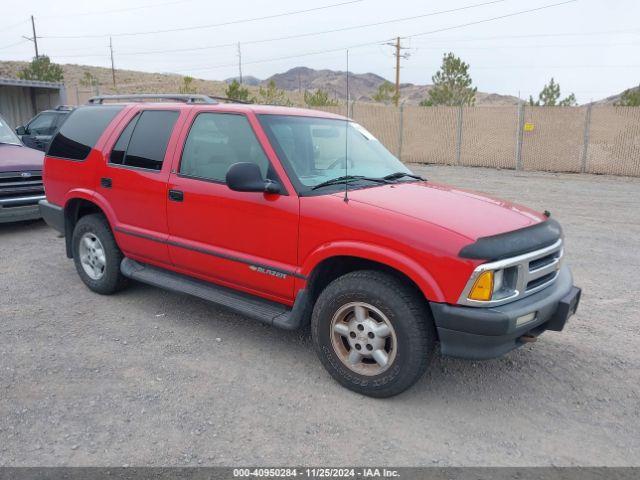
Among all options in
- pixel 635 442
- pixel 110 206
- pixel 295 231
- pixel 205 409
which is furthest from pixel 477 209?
pixel 110 206

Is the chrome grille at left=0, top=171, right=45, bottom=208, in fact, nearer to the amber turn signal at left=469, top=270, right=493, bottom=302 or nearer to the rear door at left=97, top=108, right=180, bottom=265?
the rear door at left=97, top=108, right=180, bottom=265

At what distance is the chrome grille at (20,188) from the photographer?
751 centimetres

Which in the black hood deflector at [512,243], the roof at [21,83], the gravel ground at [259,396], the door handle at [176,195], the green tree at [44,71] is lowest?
the gravel ground at [259,396]

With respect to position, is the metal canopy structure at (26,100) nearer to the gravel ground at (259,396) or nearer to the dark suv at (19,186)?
the dark suv at (19,186)

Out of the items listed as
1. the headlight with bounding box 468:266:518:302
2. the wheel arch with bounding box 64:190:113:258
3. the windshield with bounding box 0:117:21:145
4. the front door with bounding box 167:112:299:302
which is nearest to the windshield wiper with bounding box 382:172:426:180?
the front door with bounding box 167:112:299:302

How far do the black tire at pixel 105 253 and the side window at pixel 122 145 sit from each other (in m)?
0.66

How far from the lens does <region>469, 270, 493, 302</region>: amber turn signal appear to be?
295 centimetres

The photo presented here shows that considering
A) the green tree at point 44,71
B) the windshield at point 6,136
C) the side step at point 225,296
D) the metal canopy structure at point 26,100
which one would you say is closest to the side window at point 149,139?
the side step at point 225,296

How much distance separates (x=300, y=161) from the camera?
12.7 ft

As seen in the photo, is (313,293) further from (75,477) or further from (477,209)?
(75,477)

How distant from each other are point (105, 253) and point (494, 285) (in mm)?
3689

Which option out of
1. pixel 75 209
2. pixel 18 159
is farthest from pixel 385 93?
pixel 75 209

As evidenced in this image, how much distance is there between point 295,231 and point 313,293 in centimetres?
47

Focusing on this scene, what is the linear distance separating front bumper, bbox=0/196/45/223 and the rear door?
3.45 m
